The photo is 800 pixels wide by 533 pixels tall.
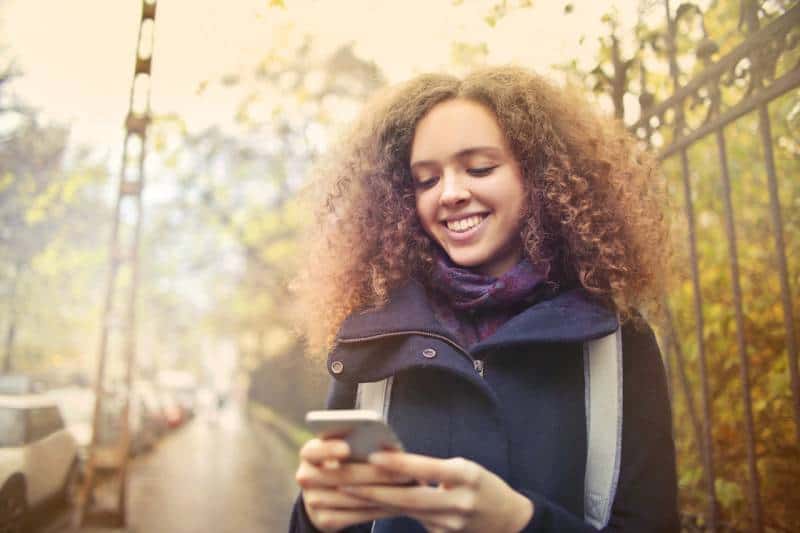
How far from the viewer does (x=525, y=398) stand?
4.21 ft

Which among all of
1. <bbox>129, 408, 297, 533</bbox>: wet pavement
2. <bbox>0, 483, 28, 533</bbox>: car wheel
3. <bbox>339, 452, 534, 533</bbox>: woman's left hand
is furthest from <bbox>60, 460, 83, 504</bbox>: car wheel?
<bbox>339, 452, 534, 533</bbox>: woman's left hand

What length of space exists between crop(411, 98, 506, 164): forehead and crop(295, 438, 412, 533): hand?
780 mm

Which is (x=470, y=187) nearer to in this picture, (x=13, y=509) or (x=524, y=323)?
(x=524, y=323)

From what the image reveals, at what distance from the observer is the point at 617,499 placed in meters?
1.20

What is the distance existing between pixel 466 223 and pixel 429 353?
34 centimetres

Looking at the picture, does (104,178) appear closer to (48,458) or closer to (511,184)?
(48,458)

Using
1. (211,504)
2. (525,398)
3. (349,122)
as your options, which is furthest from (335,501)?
(211,504)

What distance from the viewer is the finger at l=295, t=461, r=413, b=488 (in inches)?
35.4

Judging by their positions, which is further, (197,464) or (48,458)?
(197,464)

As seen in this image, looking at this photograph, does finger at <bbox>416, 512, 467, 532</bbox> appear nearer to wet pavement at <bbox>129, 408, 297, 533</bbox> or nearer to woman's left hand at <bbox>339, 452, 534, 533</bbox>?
woman's left hand at <bbox>339, 452, 534, 533</bbox>

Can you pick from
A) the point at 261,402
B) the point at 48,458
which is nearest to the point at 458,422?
the point at 48,458

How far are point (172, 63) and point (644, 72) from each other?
6.62 feet

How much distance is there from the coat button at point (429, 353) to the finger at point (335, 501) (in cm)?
35

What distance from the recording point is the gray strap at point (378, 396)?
1354mm
